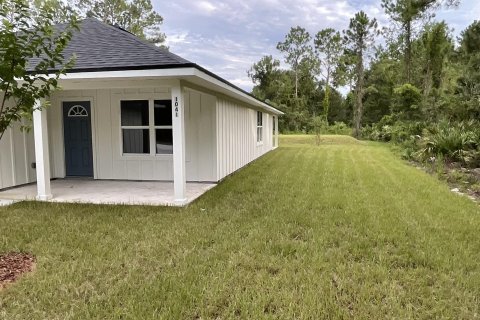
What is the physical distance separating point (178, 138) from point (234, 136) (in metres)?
4.61

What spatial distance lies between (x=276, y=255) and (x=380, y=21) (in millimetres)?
31352

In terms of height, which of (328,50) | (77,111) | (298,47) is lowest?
(77,111)

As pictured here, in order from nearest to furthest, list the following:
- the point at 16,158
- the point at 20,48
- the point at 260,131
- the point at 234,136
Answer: the point at 20,48
the point at 16,158
the point at 234,136
the point at 260,131

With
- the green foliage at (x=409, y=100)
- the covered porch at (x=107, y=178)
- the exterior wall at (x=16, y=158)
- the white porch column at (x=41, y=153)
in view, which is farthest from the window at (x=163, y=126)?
the green foliage at (x=409, y=100)

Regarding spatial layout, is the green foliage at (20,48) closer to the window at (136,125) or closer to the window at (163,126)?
the window at (163,126)

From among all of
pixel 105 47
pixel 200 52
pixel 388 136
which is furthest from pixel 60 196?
pixel 200 52

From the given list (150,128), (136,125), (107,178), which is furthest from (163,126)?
(107,178)

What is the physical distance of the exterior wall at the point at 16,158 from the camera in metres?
7.78

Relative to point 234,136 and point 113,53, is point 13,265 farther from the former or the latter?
point 234,136

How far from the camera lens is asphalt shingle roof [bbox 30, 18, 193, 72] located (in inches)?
233

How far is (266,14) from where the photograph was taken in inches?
938

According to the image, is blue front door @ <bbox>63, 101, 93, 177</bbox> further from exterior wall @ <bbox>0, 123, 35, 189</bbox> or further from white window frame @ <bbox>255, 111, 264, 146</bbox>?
white window frame @ <bbox>255, 111, 264, 146</bbox>

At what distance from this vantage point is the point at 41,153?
22.3 feet

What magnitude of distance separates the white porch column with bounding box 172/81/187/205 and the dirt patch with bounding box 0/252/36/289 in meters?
2.81
